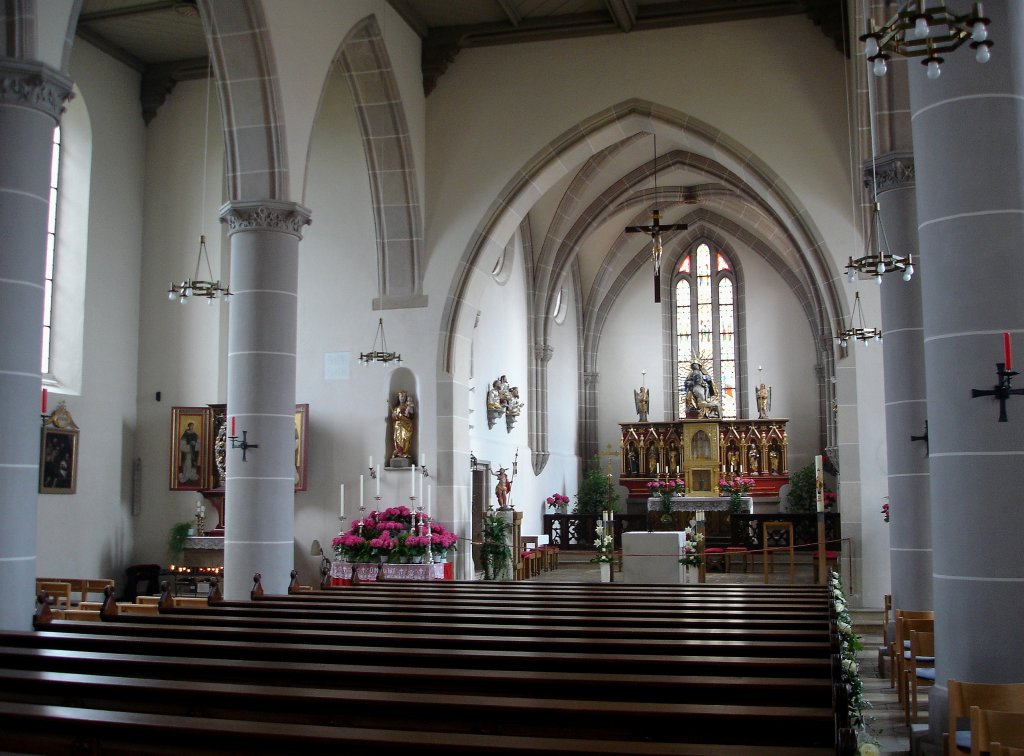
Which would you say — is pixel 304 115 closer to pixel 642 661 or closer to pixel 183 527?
pixel 183 527

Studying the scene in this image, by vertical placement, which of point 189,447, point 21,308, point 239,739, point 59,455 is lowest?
point 239,739

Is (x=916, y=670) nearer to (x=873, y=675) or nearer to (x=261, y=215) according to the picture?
(x=873, y=675)

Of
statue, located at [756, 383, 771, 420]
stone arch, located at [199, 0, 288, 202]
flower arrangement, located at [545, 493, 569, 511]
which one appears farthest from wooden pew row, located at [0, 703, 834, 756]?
statue, located at [756, 383, 771, 420]

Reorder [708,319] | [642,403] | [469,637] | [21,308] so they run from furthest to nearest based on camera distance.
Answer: [708,319] < [642,403] < [21,308] < [469,637]

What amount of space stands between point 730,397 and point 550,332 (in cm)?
641

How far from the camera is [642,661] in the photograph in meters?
4.72

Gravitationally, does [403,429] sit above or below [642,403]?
below

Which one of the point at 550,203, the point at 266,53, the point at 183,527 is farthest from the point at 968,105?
the point at 550,203

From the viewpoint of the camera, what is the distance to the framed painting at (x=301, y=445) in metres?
14.6

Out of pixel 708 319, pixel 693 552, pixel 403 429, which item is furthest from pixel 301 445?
pixel 708 319

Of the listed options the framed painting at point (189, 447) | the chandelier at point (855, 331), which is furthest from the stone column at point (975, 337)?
the framed painting at point (189, 447)

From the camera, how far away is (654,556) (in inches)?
545

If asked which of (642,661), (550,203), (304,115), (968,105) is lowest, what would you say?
(642,661)

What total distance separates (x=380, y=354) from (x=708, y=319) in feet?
46.4
